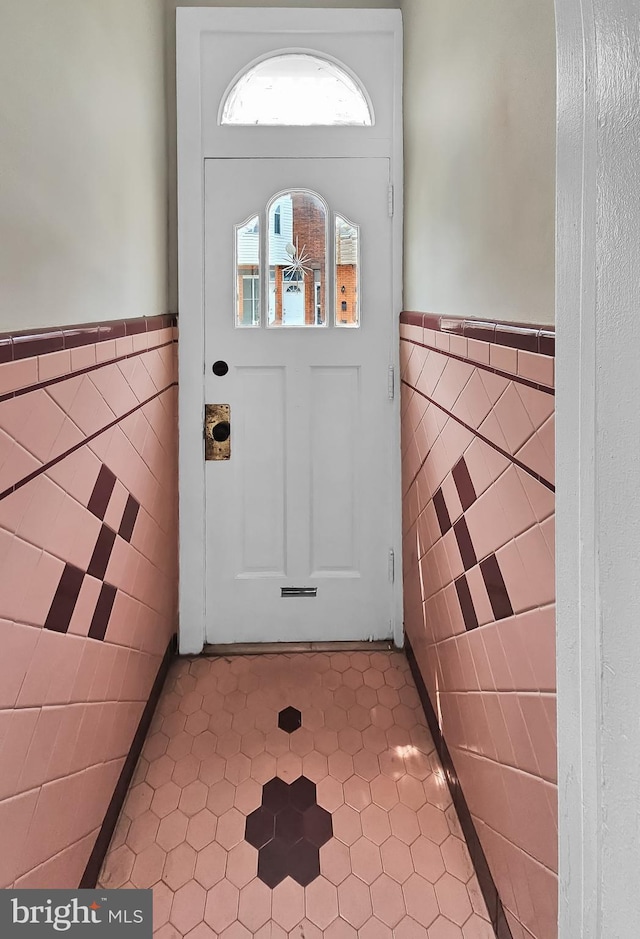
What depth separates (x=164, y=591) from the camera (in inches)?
85.8

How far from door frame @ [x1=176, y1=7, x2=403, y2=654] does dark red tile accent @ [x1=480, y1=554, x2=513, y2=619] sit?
103 cm

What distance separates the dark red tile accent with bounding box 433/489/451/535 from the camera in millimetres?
1691

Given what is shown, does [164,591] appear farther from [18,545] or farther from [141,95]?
[141,95]

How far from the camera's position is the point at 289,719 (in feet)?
6.51

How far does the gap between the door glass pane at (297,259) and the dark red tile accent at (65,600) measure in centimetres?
128

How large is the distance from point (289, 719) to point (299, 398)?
41.7 inches

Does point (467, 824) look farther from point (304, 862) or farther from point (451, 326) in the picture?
point (451, 326)

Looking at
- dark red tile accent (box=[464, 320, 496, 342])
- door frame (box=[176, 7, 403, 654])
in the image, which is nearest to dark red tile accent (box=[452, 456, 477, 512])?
dark red tile accent (box=[464, 320, 496, 342])

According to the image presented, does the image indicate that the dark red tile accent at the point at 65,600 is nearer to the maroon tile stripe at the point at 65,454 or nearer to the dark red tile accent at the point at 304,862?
the maroon tile stripe at the point at 65,454

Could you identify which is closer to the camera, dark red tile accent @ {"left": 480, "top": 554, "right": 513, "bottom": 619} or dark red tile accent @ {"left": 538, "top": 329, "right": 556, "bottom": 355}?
dark red tile accent @ {"left": 538, "top": 329, "right": 556, "bottom": 355}

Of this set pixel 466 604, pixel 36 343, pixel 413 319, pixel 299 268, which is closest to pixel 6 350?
pixel 36 343

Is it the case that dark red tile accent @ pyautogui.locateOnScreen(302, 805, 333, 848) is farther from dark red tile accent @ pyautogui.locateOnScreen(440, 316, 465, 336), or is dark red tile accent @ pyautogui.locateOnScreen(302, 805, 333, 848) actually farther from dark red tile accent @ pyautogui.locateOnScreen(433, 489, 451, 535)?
dark red tile accent @ pyautogui.locateOnScreen(440, 316, 465, 336)

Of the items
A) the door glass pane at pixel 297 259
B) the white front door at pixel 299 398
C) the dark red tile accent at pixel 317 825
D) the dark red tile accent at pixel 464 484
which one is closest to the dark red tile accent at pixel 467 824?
the dark red tile accent at pixel 317 825

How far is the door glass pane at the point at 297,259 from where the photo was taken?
2295mm
